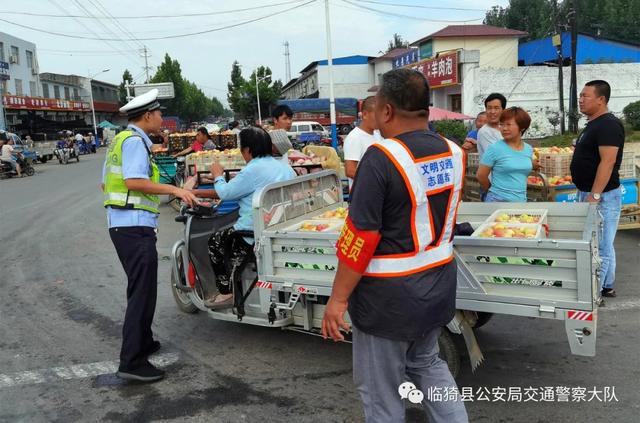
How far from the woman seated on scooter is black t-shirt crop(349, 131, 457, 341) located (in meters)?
2.02

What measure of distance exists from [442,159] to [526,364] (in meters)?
2.28

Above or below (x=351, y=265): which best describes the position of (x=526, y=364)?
below

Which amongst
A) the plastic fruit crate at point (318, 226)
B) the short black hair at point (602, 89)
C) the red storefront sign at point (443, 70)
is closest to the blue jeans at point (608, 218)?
the short black hair at point (602, 89)

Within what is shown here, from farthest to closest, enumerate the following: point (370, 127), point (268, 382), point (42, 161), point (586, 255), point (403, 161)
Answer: point (42, 161) → point (370, 127) → point (268, 382) → point (586, 255) → point (403, 161)

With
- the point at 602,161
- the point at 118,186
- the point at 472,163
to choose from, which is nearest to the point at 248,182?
the point at 118,186

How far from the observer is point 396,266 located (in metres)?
2.18

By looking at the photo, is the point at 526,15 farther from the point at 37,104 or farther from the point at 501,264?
the point at 501,264

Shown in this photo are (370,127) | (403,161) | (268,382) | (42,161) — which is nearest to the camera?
(403,161)

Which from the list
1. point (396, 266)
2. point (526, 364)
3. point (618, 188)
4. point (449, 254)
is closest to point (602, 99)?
point (618, 188)

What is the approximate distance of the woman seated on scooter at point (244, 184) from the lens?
411 cm

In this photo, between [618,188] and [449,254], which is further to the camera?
[618,188]

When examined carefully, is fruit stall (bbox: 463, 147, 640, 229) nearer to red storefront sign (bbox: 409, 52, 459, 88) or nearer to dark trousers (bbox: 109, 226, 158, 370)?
dark trousers (bbox: 109, 226, 158, 370)

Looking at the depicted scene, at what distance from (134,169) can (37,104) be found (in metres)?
44.0

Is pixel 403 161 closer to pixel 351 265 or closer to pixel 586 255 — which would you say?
pixel 351 265
